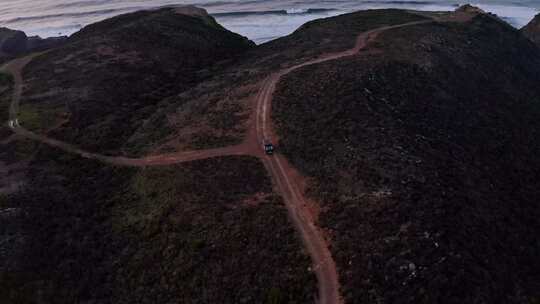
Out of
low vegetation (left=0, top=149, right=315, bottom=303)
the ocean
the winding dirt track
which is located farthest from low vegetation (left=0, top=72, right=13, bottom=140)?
the ocean

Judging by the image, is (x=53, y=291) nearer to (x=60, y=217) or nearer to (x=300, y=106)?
(x=60, y=217)

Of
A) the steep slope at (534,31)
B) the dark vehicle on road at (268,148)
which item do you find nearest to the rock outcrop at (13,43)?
the dark vehicle on road at (268,148)

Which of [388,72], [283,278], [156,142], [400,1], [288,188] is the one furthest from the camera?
[400,1]

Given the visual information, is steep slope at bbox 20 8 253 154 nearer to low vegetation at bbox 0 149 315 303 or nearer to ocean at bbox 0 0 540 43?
low vegetation at bbox 0 149 315 303

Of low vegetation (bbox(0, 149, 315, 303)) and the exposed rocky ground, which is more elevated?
the exposed rocky ground

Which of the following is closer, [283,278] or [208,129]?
[283,278]

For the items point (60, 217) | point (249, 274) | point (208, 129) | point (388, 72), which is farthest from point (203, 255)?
point (388, 72)

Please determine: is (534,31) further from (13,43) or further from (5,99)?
(13,43)
